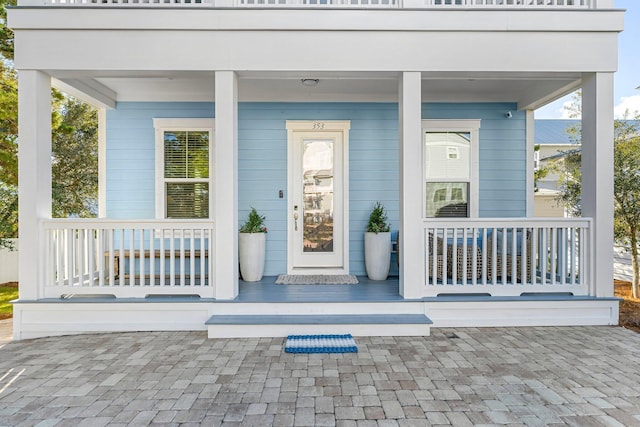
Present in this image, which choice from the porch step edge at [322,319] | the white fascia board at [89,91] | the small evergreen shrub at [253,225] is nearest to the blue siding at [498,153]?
the porch step edge at [322,319]

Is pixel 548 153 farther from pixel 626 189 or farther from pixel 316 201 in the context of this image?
pixel 316 201

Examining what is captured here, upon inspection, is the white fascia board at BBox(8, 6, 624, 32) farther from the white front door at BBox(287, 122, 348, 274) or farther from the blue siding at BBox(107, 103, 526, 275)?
the white front door at BBox(287, 122, 348, 274)

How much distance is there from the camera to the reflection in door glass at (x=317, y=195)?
18.9 ft

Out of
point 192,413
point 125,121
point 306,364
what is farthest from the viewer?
point 125,121

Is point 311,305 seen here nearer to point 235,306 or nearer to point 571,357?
point 235,306

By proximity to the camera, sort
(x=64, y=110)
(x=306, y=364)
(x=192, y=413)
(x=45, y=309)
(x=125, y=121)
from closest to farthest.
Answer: (x=192, y=413) → (x=306, y=364) → (x=45, y=309) → (x=125, y=121) → (x=64, y=110)

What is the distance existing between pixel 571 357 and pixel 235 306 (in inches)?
126

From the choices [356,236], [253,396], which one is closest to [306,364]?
[253,396]

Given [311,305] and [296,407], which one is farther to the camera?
[311,305]

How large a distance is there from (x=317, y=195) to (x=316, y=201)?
9 cm

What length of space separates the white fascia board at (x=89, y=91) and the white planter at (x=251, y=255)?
2754 millimetres

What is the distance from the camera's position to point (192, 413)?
2.44 metres

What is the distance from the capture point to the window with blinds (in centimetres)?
577

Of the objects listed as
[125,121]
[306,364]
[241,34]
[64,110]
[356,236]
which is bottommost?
[306,364]
